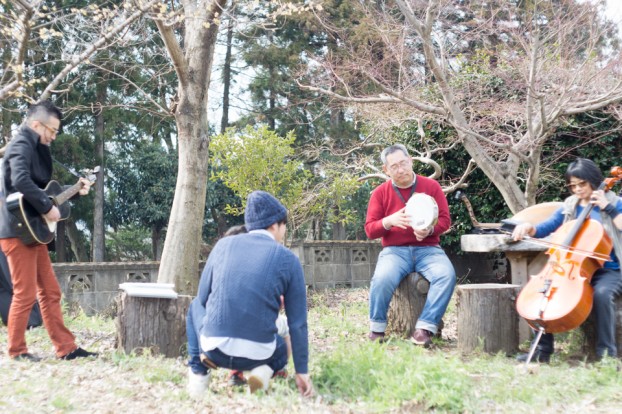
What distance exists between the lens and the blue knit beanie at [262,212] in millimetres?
3730

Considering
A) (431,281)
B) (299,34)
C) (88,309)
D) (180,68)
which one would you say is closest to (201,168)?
(180,68)

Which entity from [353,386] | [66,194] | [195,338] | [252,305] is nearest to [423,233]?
[353,386]

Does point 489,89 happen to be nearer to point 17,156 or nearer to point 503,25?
point 503,25

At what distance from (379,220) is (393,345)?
1041 millimetres

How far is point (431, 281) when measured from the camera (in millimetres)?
5137

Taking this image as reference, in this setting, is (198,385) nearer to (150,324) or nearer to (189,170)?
(150,324)

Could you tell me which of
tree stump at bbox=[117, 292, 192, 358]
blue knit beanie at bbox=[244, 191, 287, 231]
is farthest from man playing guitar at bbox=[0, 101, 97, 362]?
blue knit beanie at bbox=[244, 191, 287, 231]

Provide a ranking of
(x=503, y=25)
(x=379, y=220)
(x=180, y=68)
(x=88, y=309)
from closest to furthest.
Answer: (x=379, y=220)
(x=180, y=68)
(x=503, y=25)
(x=88, y=309)

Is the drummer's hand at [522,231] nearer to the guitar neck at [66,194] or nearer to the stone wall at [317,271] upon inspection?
the guitar neck at [66,194]

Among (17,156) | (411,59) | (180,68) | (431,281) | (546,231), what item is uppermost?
(411,59)

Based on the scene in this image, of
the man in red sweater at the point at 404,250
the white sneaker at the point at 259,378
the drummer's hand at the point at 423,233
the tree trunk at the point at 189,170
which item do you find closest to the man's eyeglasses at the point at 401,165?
the man in red sweater at the point at 404,250

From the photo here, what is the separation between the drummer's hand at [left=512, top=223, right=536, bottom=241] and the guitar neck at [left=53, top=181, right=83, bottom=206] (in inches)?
128

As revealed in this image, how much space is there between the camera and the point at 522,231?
4.78 metres

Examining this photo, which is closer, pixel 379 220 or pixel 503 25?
pixel 379 220
